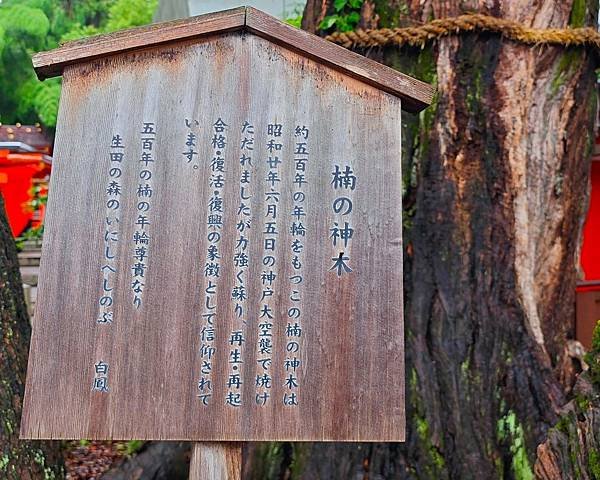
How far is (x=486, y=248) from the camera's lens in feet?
10.4

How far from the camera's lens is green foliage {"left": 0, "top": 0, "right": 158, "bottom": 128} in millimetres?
8727

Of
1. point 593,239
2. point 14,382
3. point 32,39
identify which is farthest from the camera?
point 32,39

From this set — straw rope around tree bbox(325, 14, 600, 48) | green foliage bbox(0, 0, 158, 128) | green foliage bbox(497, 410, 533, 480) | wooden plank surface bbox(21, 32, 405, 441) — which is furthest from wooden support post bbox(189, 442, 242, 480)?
green foliage bbox(0, 0, 158, 128)

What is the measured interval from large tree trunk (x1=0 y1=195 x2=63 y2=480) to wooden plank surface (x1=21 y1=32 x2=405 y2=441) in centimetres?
81

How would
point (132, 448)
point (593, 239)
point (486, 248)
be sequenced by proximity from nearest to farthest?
1. point (486, 248)
2. point (132, 448)
3. point (593, 239)

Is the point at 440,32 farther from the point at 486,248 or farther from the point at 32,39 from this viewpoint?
the point at 32,39

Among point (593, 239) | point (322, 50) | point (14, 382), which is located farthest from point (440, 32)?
point (593, 239)

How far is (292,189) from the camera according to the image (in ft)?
6.59

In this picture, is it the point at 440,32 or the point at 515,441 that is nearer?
the point at 515,441

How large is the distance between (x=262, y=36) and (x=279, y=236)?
24.8 inches

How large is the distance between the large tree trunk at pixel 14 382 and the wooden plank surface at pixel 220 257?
811mm

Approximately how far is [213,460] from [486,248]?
1769 millimetres

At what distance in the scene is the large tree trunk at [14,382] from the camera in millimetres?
2588

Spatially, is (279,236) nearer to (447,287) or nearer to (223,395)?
(223,395)
